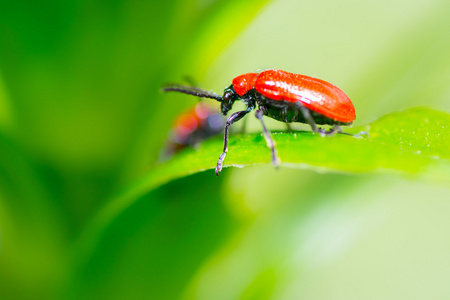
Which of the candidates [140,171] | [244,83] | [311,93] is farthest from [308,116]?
[140,171]

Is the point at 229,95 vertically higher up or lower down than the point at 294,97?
higher up

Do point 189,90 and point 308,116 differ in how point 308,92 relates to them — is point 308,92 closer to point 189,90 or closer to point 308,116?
point 308,116

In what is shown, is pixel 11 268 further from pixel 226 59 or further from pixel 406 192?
pixel 406 192

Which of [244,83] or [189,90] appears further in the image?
[244,83]

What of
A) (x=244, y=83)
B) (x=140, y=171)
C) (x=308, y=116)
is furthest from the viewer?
(x=244, y=83)

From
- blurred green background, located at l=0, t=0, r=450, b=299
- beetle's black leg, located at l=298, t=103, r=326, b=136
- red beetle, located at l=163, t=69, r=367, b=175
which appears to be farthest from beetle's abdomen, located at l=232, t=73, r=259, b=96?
beetle's black leg, located at l=298, t=103, r=326, b=136

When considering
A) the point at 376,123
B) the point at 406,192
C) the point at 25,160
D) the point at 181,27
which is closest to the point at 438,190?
the point at 406,192

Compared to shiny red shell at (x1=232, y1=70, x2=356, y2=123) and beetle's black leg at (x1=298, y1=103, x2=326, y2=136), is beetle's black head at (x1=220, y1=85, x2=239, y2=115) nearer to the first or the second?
shiny red shell at (x1=232, y1=70, x2=356, y2=123)
